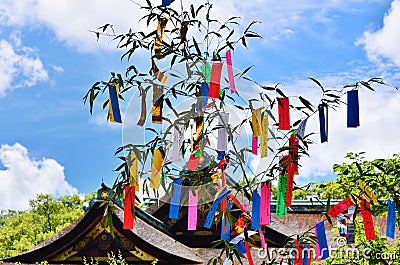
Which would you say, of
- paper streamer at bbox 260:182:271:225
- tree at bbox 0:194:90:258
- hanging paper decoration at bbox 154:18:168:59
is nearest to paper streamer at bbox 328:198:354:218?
paper streamer at bbox 260:182:271:225

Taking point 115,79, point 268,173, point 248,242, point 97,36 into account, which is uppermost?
point 97,36

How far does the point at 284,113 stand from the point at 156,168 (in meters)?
0.68

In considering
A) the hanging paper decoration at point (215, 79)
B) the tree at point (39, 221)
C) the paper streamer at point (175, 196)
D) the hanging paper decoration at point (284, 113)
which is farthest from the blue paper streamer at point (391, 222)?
the tree at point (39, 221)

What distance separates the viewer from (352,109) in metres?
3.20

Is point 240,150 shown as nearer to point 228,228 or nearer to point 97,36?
point 228,228

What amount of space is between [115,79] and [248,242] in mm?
1072

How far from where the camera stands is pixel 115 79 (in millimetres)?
3297

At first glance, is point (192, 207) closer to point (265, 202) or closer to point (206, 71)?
point (265, 202)

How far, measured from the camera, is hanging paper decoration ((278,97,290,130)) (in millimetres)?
3160

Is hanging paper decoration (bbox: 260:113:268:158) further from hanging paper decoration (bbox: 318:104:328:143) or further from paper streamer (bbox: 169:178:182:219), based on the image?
paper streamer (bbox: 169:178:182:219)

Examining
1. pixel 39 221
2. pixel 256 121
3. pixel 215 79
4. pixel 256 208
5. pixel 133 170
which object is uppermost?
pixel 39 221

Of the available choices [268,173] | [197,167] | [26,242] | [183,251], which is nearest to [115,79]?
[197,167]

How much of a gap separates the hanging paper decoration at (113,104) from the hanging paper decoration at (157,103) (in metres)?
0.17

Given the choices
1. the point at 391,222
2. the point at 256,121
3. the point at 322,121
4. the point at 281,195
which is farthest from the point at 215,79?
the point at 391,222
